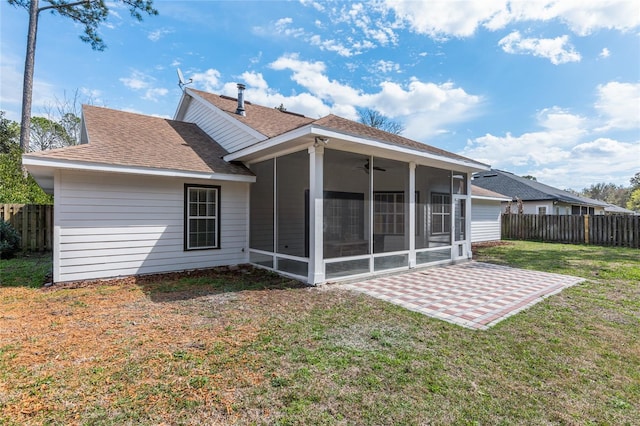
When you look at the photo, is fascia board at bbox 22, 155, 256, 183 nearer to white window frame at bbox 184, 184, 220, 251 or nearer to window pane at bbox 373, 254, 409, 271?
white window frame at bbox 184, 184, 220, 251

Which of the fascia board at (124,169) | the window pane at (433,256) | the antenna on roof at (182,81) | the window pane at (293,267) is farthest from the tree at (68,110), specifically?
the window pane at (433,256)

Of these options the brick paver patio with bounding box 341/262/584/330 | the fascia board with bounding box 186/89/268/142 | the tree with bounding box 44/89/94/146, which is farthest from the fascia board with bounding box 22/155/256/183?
the tree with bounding box 44/89/94/146

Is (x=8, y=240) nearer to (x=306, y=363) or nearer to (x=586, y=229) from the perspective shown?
(x=306, y=363)

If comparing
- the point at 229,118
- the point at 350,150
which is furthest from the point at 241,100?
the point at 350,150

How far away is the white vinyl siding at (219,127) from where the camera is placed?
8266mm

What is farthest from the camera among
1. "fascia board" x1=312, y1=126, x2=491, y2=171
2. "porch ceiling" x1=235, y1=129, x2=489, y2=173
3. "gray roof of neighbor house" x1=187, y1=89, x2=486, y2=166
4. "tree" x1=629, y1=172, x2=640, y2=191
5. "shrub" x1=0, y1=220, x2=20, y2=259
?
"tree" x1=629, y1=172, x2=640, y2=191

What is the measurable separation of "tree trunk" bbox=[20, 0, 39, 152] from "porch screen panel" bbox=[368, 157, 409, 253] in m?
15.8

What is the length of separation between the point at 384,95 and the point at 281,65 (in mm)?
8769

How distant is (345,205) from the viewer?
6.57m

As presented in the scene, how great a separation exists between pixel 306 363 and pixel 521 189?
23987mm

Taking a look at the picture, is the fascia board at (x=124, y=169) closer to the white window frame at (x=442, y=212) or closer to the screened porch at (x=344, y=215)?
the screened porch at (x=344, y=215)

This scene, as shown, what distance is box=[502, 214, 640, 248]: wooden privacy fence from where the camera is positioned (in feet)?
43.6

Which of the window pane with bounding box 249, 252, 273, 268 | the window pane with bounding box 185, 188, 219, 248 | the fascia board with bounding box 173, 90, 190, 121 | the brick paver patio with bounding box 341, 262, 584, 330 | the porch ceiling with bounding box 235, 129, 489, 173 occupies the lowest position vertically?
the brick paver patio with bounding box 341, 262, 584, 330

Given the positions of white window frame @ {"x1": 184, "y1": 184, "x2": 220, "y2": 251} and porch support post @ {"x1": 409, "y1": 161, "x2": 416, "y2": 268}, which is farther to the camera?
porch support post @ {"x1": 409, "y1": 161, "x2": 416, "y2": 268}
